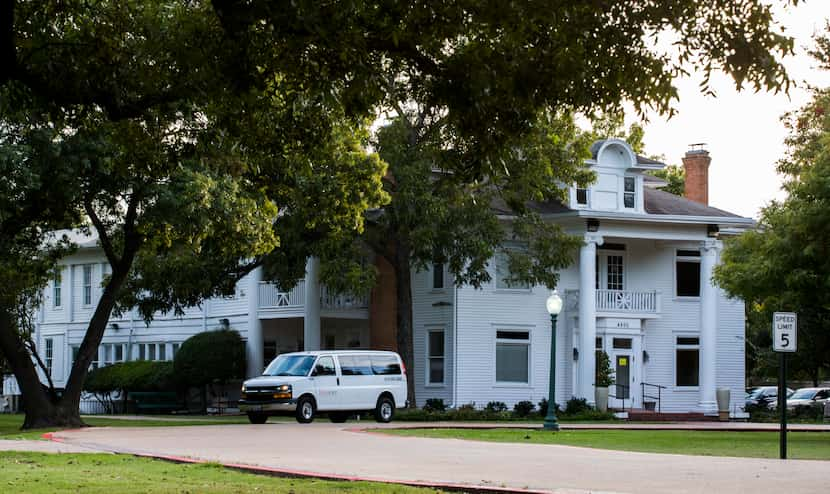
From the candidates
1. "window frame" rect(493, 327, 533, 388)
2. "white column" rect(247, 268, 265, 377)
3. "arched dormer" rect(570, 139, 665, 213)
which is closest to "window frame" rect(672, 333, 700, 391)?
"arched dormer" rect(570, 139, 665, 213)

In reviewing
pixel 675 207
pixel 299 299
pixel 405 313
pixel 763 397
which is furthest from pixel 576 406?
pixel 763 397

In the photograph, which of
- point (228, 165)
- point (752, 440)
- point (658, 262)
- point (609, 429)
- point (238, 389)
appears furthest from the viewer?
point (238, 389)

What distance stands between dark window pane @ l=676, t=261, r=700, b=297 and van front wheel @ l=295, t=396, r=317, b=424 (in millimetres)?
18471

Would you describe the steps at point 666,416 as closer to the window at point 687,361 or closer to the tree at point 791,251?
the window at point 687,361

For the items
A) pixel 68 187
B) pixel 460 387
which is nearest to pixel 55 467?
pixel 68 187

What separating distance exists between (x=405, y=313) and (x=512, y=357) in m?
5.07

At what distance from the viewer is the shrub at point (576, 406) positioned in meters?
43.7

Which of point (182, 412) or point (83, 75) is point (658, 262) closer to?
point (182, 412)

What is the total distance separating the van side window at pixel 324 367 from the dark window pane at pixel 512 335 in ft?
36.4

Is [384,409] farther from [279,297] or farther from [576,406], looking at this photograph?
[279,297]

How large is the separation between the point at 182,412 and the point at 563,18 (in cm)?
4037

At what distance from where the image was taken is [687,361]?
4872cm

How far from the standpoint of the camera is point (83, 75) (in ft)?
54.0

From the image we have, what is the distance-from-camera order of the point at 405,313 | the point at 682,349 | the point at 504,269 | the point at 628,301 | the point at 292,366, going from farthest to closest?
the point at 682,349, the point at 628,301, the point at 504,269, the point at 405,313, the point at 292,366
